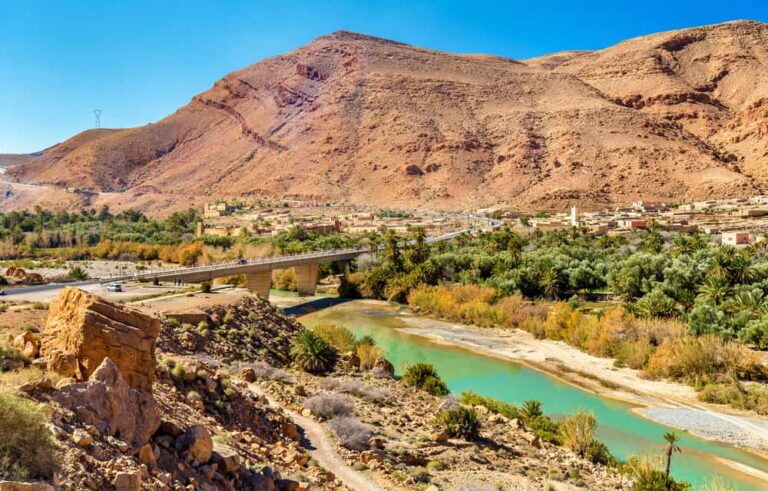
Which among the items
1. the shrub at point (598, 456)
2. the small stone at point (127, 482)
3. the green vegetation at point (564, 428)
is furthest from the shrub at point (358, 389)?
the small stone at point (127, 482)

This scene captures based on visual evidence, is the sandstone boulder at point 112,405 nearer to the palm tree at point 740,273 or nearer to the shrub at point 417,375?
the shrub at point 417,375

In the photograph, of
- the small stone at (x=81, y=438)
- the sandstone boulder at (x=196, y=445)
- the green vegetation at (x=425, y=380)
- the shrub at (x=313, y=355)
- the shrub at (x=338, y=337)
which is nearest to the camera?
the small stone at (x=81, y=438)

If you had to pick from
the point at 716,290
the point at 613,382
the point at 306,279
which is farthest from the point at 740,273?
the point at 306,279

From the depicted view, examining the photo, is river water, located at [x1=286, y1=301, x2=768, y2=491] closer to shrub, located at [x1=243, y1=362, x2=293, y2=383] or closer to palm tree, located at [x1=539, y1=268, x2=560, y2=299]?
shrub, located at [x1=243, y1=362, x2=293, y2=383]

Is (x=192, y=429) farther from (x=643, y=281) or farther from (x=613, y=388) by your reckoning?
(x=643, y=281)

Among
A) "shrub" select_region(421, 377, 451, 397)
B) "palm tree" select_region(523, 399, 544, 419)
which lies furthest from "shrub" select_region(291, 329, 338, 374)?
"palm tree" select_region(523, 399, 544, 419)

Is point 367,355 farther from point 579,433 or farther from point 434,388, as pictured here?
point 579,433
